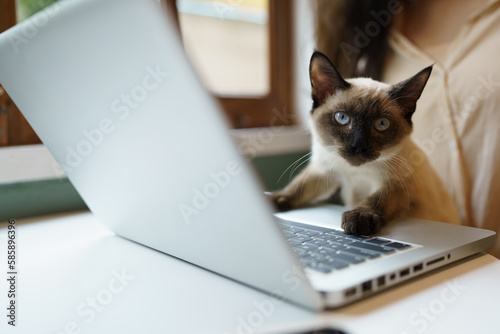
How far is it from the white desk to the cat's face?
31 cm

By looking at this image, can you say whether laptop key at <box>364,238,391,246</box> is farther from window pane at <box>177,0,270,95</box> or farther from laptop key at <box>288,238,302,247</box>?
window pane at <box>177,0,270,95</box>

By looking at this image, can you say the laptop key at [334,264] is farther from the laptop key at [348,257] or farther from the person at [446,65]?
Result: the person at [446,65]

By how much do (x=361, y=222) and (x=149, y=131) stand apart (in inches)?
17.1

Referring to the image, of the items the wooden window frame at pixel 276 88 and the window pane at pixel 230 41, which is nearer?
the window pane at pixel 230 41

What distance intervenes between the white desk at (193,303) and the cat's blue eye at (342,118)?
0.38 metres

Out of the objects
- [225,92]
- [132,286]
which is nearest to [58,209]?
[132,286]

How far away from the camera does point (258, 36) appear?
1.91 m

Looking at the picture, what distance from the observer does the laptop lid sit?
1.45ft

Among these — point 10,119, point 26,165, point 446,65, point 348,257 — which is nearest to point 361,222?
point 348,257

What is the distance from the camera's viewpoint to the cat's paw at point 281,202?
3.26 feet

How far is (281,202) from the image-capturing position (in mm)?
1002

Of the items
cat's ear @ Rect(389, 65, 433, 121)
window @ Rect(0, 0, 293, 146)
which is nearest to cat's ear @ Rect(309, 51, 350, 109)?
cat's ear @ Rect(389, 65, 433, 121)

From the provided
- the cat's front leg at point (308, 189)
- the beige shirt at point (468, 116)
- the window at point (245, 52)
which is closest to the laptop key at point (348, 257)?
the cat's front leg at point (308, 189)

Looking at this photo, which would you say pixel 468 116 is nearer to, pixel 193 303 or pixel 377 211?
pixel 377 211
